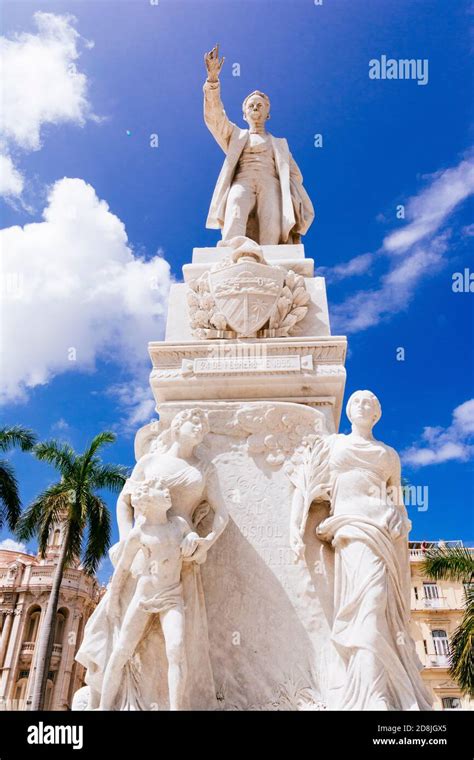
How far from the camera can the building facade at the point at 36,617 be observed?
36.2 meters

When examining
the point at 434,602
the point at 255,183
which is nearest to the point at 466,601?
the point at 255,183

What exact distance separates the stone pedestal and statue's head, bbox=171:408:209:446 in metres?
0.24

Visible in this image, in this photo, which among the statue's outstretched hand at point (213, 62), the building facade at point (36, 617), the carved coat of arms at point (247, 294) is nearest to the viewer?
the carved coat of arms at point (247, 294)

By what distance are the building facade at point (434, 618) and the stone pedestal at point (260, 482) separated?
3105 cm

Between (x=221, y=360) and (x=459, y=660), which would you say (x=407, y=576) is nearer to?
(x=221, y=360)

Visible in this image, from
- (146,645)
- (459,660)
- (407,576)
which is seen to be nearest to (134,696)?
(146,645)

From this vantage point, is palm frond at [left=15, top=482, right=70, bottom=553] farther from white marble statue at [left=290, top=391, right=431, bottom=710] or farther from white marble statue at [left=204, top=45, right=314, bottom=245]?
white marble statue at [left=290, top=391, right=431, bottom=710]

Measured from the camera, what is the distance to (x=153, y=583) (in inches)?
175

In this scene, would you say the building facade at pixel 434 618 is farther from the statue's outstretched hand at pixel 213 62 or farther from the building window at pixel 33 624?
the statue's outstretched hand at pixel 213 62

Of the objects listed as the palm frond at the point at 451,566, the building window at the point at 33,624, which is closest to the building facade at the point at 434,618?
the palm frond at the point at 451,566

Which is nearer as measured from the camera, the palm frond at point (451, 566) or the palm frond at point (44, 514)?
the palm frond at point (451, 566)
